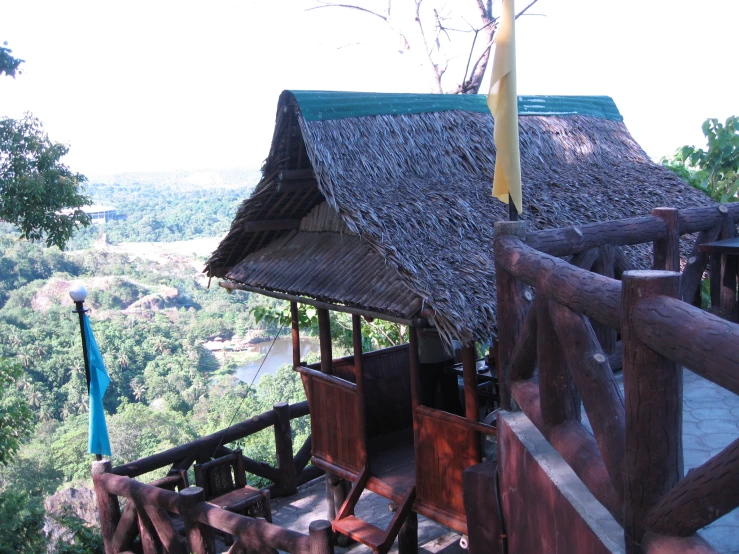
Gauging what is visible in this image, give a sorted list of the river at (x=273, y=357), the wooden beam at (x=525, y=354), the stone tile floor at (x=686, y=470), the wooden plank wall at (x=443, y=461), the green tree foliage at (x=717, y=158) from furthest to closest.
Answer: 1. the river at (x=273, y=357)
2. the green tree foliage at (x=717, y=158)
3. the wooden plank wall at (x=443, y=461)
4. the wooden beam at (x=525, y=354)
5. the stone tile floor at (x=686, y=470)

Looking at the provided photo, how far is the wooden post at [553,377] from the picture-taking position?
216 centimetres

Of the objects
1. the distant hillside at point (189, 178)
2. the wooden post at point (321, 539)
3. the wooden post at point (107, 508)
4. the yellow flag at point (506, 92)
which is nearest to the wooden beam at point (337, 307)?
the yellow flag at point (506, 92)

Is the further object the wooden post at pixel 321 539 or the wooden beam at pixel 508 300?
the wooden post at pixel 321 539

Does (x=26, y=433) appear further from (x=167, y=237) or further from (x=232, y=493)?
(x=167, y=237)

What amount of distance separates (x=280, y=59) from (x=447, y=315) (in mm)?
45498

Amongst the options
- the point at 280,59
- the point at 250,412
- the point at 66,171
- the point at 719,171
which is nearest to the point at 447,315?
the point at 719,171

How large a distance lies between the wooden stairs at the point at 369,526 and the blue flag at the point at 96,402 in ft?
9.12

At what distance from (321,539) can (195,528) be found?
1.29 meters

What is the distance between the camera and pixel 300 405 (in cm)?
749

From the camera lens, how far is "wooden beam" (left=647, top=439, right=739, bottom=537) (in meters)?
1.17

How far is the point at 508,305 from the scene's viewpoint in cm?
289

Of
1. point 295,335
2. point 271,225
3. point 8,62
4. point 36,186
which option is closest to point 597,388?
point 271,225

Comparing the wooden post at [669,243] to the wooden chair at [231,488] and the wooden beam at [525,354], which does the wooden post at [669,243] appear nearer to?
the wooden beam at [525,354]

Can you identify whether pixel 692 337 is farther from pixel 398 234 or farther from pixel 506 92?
pixel 398 234
